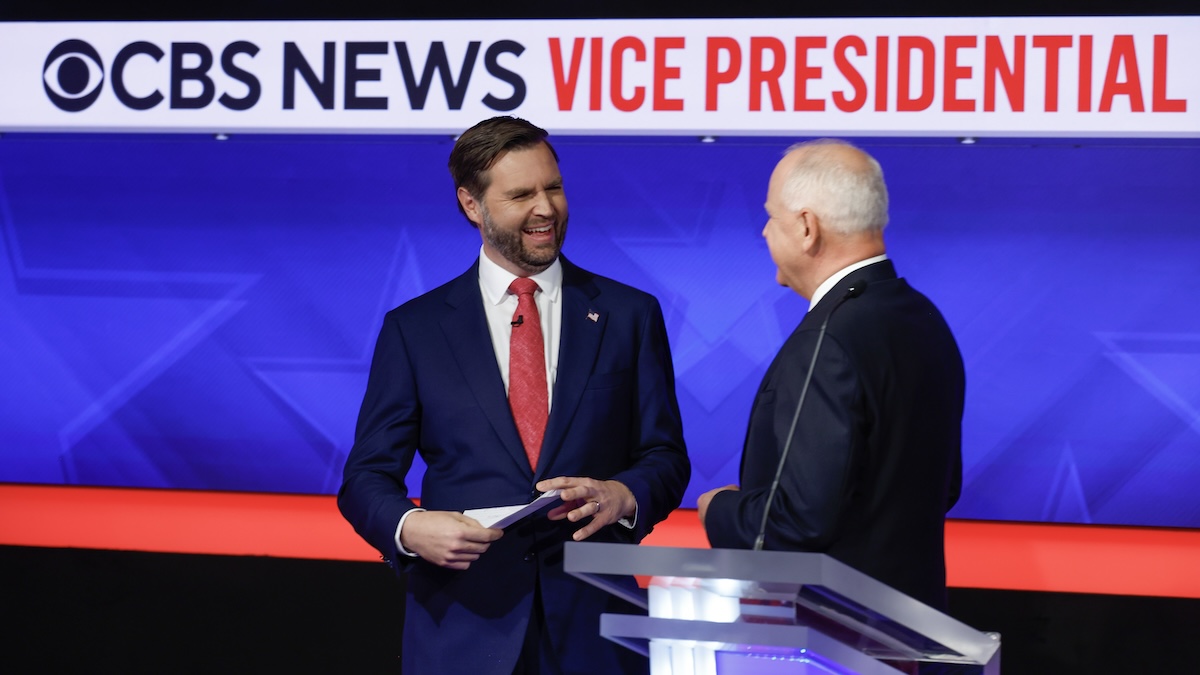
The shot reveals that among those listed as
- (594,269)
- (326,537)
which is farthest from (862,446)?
(326,537)

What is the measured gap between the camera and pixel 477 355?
235 cm

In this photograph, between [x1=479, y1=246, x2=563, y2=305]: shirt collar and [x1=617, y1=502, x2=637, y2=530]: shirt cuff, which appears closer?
[x1=617, y1=502, x2=637, y2=530]: shirt cuff

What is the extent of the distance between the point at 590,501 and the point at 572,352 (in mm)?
313

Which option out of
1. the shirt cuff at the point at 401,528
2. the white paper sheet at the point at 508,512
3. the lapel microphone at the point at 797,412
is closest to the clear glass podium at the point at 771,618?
the lapel microphone at the point at 797,412

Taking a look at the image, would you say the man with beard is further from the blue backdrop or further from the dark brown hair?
the blue backdrop

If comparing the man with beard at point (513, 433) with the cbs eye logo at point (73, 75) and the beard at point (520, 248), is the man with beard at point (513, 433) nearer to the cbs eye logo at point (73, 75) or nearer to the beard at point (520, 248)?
the beard at point (520, 248)

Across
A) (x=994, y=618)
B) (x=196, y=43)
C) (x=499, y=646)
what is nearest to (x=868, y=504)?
(x=499, y=646)

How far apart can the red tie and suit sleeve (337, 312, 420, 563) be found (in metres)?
0.19

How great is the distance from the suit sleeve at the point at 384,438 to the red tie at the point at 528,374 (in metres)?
0.19

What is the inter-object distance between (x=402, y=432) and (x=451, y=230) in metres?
1.83

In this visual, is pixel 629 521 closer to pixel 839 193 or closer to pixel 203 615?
pixel 839 193

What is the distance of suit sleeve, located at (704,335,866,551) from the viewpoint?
182cm

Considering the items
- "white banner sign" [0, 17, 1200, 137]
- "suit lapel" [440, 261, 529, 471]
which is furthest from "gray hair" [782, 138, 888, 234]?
"white banner sign" [0, 17, 1200, 137]

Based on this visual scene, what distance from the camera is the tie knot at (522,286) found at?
7.96 feet
